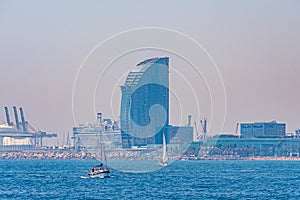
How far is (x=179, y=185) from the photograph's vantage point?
105 meters

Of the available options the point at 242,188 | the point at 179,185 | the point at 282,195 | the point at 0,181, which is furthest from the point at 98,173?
the point at 282,195

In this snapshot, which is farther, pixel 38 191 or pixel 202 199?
pixel 38 191

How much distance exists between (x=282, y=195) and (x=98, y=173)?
38585mm

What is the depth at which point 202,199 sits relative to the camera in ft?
277

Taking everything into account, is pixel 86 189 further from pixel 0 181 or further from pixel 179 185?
pixel 0 181

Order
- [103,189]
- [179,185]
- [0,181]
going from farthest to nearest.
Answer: [0,181] < [179,185] < [103,189]

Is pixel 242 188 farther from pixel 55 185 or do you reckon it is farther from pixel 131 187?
pixel 55 185

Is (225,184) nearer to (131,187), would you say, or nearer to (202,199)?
(131,187)

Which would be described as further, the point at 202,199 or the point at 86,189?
the point at 86,189

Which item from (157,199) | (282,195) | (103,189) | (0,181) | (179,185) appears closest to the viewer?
(157,199)

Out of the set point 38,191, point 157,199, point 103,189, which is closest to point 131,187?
point 103,189

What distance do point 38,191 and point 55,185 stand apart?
10153 millimetres

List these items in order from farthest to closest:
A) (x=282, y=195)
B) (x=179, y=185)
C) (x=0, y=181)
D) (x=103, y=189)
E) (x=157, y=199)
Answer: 1. (x=0, y=181)
2. (x=179, y=185)
3. (x=103, y=189)
4. (x=282, y=195)
5. (x=157, y=199)

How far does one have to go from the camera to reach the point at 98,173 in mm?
124125
